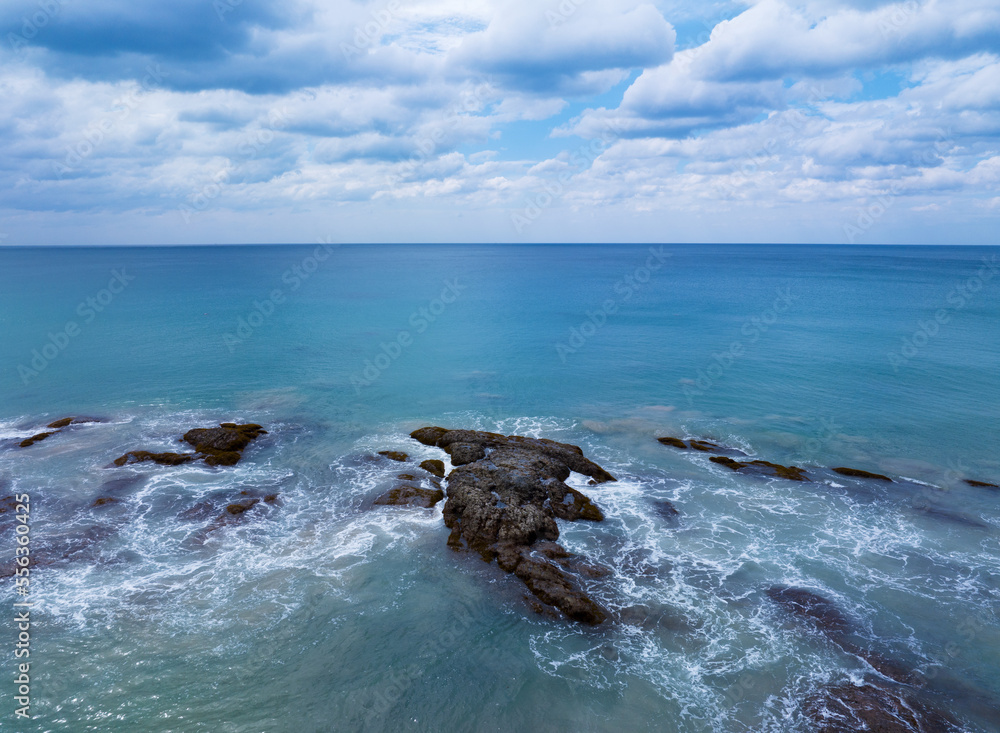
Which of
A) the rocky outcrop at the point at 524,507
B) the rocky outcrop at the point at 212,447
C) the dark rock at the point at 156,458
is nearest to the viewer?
the rocky outcrop at the point at 524,507

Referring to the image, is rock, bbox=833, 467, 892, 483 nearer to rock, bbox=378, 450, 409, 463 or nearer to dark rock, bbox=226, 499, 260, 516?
rock, bbox=378, 450, 409, 463

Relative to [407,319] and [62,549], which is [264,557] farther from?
[407,319]

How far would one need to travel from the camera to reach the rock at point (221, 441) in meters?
36.5

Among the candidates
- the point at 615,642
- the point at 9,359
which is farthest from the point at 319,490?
the point at 9,359

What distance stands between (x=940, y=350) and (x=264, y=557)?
77.4 metres

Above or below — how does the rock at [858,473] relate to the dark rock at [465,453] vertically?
below

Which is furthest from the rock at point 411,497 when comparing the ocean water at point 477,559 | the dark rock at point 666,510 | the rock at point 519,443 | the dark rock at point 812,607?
the dark rock at point 812,607

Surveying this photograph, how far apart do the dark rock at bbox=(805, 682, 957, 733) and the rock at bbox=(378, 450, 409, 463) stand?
26.3 m

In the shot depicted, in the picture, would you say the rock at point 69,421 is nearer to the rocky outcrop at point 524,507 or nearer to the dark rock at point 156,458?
the dark rock at point 156,458

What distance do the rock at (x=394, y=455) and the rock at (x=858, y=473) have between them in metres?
29.7

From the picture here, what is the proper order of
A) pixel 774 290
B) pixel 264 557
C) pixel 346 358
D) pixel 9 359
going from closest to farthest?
pixel 264 557 → pixel 9 359 → pixel 346 358 → pixel 774 290

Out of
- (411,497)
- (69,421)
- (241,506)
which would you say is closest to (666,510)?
(411,497)

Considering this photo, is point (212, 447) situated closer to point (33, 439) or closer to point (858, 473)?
point (33, 439)

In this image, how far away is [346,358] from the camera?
64062 mm
